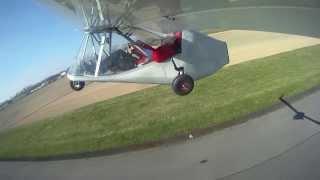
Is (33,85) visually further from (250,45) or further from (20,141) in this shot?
(250,45)

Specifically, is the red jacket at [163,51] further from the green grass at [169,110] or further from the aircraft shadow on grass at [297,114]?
the aircraft shadow on grass at [297,114]

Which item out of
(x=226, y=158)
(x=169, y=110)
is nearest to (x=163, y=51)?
(x=226, y=158)

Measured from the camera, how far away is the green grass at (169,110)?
1538 centimetres

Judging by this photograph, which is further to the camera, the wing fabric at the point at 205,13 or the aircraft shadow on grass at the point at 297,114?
the aircraft shadow on grass at the point at 297,114

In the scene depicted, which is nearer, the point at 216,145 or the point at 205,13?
the point at 205,13

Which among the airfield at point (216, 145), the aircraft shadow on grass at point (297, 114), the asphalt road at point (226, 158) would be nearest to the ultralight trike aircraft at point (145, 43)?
the airfield at point (216, 145)

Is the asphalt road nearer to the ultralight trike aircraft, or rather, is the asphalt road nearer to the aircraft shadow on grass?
the aircraft shadow on grass

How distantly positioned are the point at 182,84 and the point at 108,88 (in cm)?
520

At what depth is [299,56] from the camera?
15125mm

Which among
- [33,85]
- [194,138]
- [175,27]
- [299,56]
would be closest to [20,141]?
[33,85]

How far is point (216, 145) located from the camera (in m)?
15.4

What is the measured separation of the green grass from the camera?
15375 mm

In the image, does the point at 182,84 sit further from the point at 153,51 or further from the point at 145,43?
the point at 145,43

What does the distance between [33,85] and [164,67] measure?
8406 millimetres
